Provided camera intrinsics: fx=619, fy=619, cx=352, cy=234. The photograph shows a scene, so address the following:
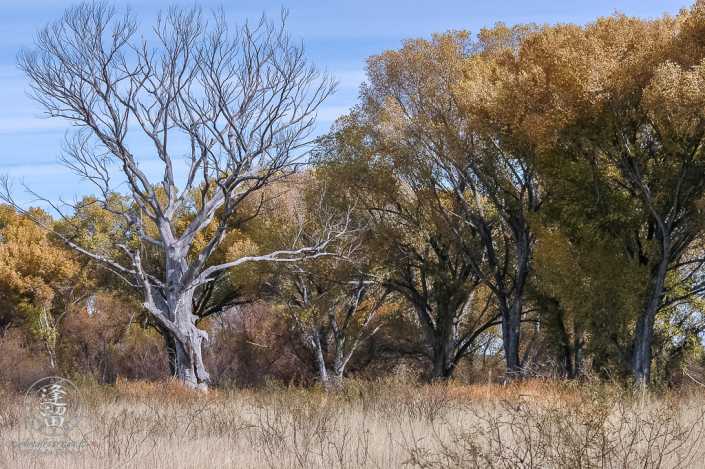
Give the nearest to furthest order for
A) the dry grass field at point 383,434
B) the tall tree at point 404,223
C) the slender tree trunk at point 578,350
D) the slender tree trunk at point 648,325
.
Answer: the dry grass field at point 383,434 < the slender tree trunk at point 648,325 < the tall tree at point 404,223 < the slender tree trunk at point 578,350

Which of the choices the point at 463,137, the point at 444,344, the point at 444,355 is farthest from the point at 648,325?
the point at 444,355

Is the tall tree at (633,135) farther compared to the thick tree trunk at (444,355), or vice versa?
the thick tree trunk at (444,355)

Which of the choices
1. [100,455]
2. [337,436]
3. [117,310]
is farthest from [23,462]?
[117,310]

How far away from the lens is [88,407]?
1108cm

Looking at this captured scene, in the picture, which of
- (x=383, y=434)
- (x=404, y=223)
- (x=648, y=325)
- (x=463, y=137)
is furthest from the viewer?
(x=404, y=223)

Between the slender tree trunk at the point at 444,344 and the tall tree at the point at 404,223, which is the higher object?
the tall tree at the point at 404,223

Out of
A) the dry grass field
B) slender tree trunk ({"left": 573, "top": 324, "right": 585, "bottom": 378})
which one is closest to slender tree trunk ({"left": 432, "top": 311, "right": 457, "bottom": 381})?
slender tree trunk ({"left": 573, "top": 324, "right": 585, "bottom": 378})

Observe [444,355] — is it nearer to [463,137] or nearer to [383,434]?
[463,137]

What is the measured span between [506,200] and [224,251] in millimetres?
16710

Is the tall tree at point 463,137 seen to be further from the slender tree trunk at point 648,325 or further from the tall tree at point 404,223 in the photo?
the slender tree trunk at point 648,325

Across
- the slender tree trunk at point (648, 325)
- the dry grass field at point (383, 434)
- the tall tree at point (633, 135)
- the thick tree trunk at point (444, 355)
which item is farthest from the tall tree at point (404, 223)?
the dry grass field at point (383, 434)

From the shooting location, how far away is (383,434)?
8367 mm

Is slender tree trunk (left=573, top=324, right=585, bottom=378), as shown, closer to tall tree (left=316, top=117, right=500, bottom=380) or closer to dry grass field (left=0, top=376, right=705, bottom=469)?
tall tree (left=316, top=117, right=500, bottom=380)

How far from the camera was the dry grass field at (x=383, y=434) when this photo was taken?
6262 millimetres
